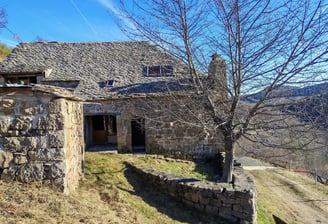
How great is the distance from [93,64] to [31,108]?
29.4 ft

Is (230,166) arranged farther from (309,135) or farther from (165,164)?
(165,164)

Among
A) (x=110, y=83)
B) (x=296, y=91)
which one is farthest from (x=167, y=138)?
(x=296, y=91)

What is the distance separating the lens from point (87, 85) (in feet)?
37.1

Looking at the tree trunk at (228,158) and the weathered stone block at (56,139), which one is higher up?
the weathered stone block at (56,139)

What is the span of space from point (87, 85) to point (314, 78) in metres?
9.27

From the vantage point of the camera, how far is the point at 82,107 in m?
6.25

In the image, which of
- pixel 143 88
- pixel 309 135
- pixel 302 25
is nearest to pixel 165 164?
pixel 143 88

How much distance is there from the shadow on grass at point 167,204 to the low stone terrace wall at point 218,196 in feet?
0.40

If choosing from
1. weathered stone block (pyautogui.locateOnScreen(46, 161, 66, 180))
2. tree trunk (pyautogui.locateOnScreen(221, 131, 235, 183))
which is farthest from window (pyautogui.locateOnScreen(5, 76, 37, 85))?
tree trunk (pyautogui.locateOnScreen(221, 131, 235, 183))

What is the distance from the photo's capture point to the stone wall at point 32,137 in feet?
12.9

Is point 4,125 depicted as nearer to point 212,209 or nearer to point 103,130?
point 212,209

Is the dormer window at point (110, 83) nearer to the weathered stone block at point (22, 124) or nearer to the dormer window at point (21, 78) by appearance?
the dormer window at point (21, 78)

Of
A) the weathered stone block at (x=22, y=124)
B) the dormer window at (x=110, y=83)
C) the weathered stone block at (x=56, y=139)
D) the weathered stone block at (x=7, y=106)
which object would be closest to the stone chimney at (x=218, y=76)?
the weathered stone block at (x=56, y=139)

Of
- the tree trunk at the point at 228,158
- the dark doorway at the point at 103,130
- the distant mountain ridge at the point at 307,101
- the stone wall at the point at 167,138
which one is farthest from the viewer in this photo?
the dark doorway at the point at 103,130
